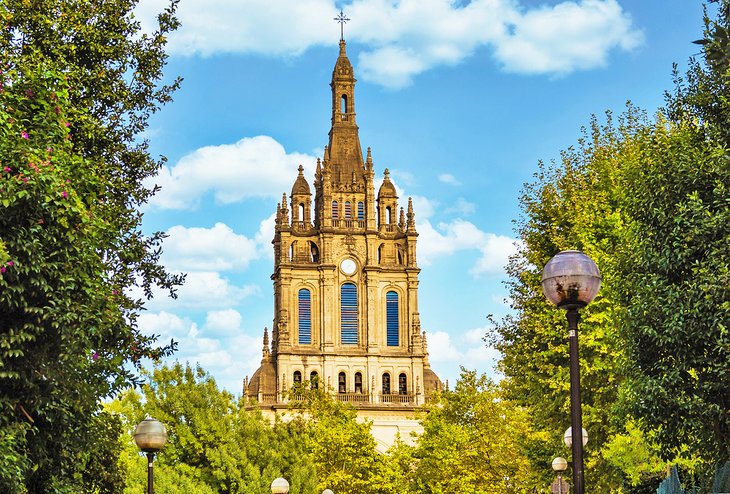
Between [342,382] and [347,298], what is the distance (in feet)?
26.4

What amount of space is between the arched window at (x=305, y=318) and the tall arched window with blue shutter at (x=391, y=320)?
7.49 m

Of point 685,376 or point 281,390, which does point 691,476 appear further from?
point 281,390

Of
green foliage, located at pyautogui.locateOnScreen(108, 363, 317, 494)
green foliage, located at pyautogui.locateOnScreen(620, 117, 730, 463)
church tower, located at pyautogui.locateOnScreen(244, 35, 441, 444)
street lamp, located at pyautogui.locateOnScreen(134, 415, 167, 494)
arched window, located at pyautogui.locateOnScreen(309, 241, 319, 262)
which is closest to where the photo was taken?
street lamp, located at pyautogui.locateOnScreen(134, 415, 167, 494)

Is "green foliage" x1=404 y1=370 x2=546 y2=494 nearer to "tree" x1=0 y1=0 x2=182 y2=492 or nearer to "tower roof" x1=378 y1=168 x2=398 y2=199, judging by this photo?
"tree" x1=0 y1=0 x2=182 y2=492

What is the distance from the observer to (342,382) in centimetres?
11031

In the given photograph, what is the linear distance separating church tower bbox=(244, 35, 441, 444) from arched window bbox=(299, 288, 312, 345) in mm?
92

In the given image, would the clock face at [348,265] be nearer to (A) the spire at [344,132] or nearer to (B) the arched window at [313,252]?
(B) the arched window at [313,252]

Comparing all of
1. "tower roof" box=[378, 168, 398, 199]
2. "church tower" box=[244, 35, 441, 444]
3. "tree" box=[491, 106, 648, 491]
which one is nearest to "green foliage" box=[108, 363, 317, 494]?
"tree" box=[491, 106, 648, 491]

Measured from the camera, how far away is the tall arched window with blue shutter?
372 feet

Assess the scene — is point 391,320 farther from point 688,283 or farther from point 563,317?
point 688,283

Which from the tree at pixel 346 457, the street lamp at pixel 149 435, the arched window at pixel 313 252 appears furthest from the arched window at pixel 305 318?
the street lamp at pixel 149 435

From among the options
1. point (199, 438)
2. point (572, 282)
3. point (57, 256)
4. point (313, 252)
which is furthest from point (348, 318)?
point (572, 282)

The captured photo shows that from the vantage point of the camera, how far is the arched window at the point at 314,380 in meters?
102

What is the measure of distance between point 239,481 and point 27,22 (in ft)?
92.4
